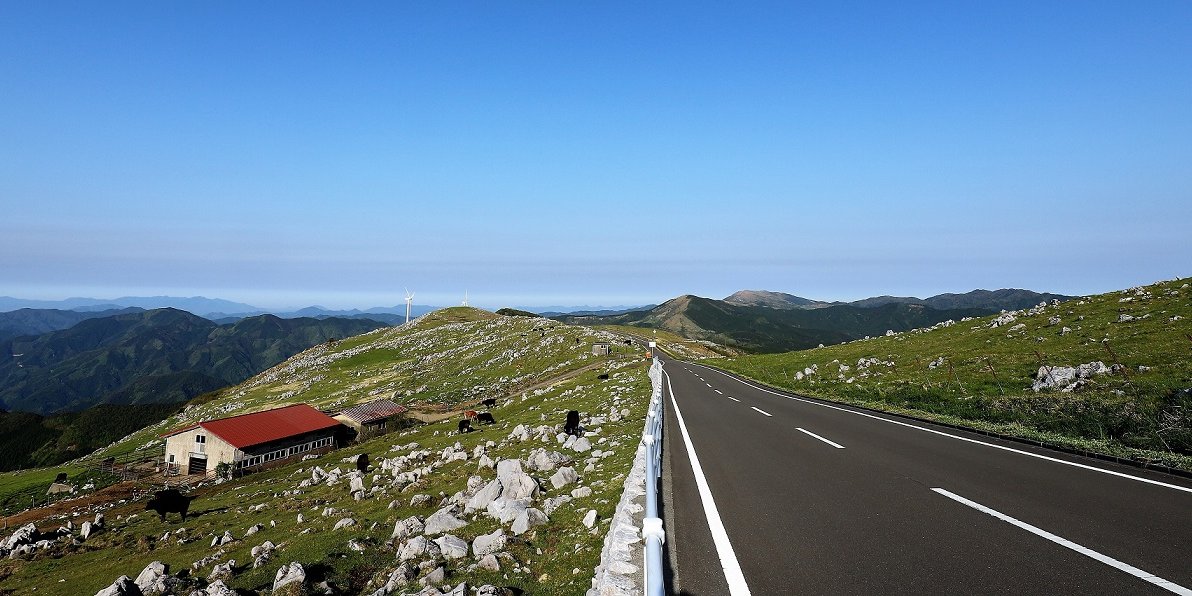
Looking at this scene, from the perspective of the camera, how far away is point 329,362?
436 ft

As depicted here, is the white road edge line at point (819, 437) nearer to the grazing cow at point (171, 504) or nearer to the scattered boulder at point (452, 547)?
the scattered boulder at point (452, 547)

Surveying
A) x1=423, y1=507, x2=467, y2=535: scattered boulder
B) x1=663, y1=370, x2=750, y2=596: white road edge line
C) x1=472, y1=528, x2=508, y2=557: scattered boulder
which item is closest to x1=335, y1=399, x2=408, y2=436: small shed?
x1=423, y1=507, x2=467, y2=535: scattered boulder

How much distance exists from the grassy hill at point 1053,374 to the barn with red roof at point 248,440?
55274mm

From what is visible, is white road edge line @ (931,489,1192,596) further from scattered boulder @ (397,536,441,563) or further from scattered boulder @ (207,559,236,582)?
scattered boulder @ (207,559,236,582)

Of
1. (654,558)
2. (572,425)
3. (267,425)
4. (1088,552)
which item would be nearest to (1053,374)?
(1088,552)

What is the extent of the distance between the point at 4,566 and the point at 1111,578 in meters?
42.2

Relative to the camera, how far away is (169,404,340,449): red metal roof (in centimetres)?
5494

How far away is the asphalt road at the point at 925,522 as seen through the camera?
6848mm

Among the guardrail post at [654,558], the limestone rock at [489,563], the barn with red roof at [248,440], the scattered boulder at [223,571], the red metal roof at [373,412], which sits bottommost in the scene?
the barn with red roof at [248,440]

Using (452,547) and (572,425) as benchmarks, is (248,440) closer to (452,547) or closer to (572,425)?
(572,425)

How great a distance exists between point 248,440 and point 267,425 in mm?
4620

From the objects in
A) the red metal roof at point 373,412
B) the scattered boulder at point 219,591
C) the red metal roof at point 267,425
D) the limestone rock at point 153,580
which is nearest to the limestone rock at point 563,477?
the scattered boulder at point 219,591

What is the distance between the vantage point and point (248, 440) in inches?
2162

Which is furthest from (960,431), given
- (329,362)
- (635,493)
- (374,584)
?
(329,362)
